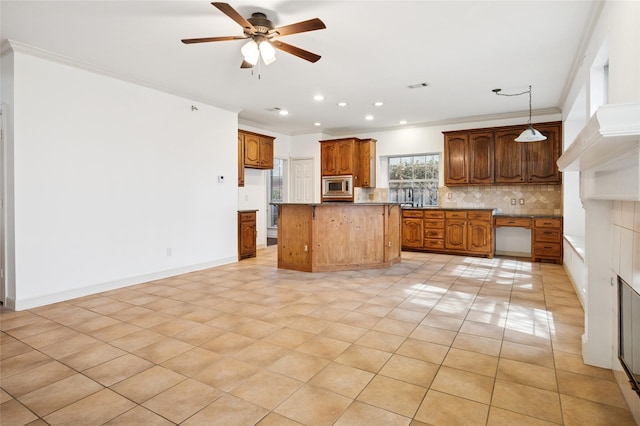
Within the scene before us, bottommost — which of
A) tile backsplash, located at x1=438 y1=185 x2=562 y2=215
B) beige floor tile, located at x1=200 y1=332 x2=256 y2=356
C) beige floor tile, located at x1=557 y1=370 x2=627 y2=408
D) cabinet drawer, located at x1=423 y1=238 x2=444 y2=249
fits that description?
beige floor tile, located at x1=557 y1=370 x2=627 y2=408

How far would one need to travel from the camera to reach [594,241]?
91.6 inches

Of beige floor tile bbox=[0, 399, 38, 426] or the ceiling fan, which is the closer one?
beige floor tile bbox=[0, 399, 38, 426]

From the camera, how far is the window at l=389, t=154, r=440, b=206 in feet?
25.6

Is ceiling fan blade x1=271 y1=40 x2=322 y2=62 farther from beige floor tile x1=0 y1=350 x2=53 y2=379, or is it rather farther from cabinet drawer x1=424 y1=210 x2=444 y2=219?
cabinet drawer x1=424 y1=210 x2=444 y2=219

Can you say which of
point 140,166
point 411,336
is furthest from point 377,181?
point 411,336

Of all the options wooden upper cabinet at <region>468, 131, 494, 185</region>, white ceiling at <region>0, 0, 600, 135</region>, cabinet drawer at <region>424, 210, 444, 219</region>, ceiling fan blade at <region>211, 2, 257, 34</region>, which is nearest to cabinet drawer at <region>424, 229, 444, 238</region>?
cabinet drawer at <region>424, 210, 444, 219</region>

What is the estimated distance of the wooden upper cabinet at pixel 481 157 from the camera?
6.69 meters

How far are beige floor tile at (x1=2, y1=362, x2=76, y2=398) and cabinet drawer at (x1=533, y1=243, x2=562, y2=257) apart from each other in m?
6.62

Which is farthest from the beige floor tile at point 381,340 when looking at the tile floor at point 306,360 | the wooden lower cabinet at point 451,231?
the wooden lower cabinet at point 451,231

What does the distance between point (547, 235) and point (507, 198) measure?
1.22 metres

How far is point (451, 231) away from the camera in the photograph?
6.86 meters

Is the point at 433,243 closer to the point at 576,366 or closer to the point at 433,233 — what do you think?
the point at 433,233

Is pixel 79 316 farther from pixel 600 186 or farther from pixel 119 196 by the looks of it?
pixel 600 186

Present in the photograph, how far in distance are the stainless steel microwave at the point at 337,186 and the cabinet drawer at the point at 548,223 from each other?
3674 millimetres
